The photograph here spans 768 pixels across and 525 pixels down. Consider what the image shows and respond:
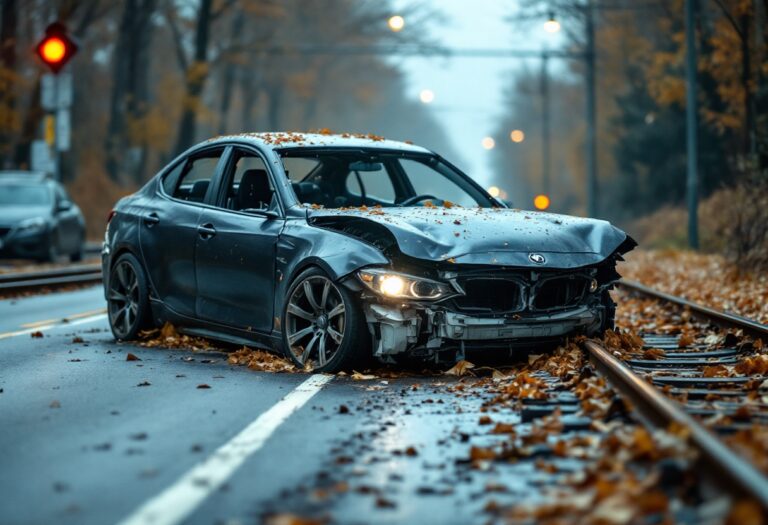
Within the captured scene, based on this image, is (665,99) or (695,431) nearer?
(695,431)

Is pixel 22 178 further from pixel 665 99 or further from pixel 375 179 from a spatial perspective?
pixel 375 179

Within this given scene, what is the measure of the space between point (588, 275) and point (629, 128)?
37.7 m

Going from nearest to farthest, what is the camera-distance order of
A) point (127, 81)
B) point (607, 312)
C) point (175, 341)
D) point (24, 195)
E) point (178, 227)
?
point (607, 312) < point (178, 227) < point (175, 341) < point (24, 195) < point (127, 81)

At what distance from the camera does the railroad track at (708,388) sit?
15.7ft

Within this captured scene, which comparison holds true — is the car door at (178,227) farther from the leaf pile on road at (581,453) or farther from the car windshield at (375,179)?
the leaf pile on road at (581,453)

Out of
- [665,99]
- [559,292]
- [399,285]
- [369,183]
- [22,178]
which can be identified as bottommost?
[559,292]

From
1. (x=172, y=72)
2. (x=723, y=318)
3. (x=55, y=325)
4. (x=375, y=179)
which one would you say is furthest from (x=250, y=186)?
(x=172, y=72)

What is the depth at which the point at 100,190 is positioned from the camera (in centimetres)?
4159

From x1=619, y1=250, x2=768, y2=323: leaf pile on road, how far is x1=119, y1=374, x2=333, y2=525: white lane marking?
652 cm

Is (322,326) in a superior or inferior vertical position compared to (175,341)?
superior

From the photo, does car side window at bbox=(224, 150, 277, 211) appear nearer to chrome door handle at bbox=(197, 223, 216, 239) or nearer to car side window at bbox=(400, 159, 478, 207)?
chrome door handle at bbox=(197, 223, 216, 239)

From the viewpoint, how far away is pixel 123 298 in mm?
11281

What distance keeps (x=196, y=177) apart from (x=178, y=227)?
56 cm

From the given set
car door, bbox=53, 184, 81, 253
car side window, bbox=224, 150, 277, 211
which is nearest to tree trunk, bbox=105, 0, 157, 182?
car door, bbox=53, 184, 81, 253
